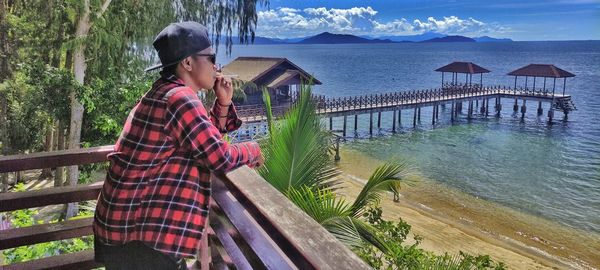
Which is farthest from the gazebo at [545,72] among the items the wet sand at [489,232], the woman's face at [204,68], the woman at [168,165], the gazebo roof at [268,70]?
the woman at [168,165]

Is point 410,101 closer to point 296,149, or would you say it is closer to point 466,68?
point 466,68

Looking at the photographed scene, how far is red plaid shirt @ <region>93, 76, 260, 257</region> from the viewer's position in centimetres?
144

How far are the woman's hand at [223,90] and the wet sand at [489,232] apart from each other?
10.9 metres

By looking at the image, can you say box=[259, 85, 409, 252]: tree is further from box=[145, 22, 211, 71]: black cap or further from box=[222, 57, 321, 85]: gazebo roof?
box=[222, 57, 321, 85]: gazebo roof

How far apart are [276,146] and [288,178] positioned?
0.80 ft

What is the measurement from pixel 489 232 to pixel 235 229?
16.6 metres

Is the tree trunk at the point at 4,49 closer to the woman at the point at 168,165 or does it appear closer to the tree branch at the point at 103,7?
the tree branch at the point at 103,7

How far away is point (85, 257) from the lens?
2.34m

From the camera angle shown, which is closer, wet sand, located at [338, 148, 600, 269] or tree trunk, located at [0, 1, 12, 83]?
tree trunk, located at [0, 1, 12, 83]

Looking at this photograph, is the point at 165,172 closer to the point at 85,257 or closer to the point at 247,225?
the point at 247,225

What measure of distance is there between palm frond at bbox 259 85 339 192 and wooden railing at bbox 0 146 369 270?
1259mm

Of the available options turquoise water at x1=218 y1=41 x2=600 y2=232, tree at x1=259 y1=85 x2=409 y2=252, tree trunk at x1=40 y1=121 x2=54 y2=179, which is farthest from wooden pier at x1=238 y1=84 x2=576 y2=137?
tree at x1=259 y1=85 x2=409 y2=252

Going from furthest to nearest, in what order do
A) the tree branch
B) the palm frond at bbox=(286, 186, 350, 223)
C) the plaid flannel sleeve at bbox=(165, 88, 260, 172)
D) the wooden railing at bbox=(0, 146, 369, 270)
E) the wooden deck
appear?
the wooden deck, the tree branch, the palm frond at bbox=(286, 186, 350, 223), the plaid flannel sleeve at bbox=(165, 88, 260, 172), the wooden railing at bbox=(0, 146, 369, 270)

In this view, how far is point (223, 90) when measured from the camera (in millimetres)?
1872
